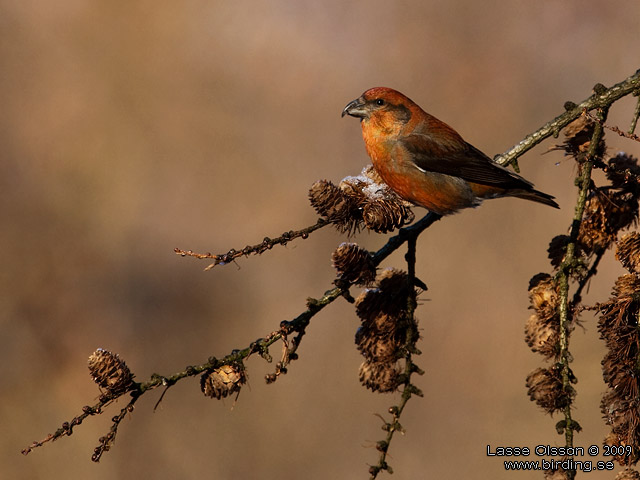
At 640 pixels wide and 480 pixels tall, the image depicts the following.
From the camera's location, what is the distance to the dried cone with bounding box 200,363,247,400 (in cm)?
225

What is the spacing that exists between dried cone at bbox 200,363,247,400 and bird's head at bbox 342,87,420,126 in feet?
6.33

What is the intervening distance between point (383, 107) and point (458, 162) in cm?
50

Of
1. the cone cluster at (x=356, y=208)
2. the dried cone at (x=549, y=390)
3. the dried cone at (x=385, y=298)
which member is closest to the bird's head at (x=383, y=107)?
the cone cluster at (x=356, y=208)

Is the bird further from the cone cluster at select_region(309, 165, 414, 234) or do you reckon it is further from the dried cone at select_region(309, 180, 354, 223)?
the dried cone at select_region(309, 180, 354, 223)

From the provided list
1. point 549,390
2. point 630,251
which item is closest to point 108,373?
point 549,390

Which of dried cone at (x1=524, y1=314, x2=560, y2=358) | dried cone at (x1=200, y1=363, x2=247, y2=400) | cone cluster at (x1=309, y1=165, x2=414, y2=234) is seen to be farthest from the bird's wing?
dried cone at (x1=200, y1=363, x2=247, y2=400)

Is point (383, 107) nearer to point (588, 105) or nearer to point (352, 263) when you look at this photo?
point (588, 105)

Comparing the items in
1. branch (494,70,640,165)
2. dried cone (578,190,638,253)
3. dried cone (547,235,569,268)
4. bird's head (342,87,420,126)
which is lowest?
dried cone (547,235,569,268)

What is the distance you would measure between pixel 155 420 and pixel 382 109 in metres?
4.78

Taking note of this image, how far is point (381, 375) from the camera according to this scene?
2.50m

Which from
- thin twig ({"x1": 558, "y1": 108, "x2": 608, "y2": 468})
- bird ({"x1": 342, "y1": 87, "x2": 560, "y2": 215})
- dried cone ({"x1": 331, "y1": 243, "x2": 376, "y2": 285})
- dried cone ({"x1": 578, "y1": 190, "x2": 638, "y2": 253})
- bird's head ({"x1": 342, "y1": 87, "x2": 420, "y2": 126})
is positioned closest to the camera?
thin twig ({"x1": 558, "y1": 108, "x2": 608, "y2": 468})

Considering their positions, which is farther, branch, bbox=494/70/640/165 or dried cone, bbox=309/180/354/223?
branch, bbox=494/70/640/165

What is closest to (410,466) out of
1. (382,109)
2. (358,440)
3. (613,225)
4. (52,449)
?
(358,440)

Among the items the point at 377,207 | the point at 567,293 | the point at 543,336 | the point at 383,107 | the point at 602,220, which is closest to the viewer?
the point at 567,293
